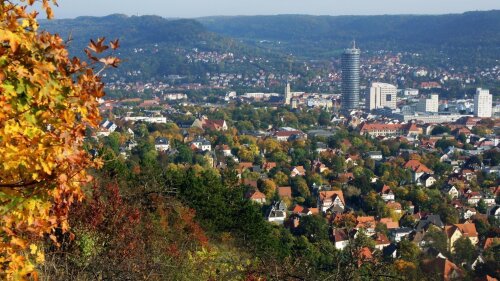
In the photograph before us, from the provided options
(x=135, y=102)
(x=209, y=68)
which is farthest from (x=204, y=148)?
(x=209, y=68)

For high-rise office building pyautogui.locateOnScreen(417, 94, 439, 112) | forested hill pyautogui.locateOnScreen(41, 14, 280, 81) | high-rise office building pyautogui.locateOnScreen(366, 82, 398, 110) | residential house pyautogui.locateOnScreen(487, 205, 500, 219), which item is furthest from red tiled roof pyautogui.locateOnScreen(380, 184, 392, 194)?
forested hill pyautogui.locateOnScreen(41, 14, 280, 81)

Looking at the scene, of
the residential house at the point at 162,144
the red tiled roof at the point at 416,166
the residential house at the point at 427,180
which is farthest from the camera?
the residential house at the point at 162,144

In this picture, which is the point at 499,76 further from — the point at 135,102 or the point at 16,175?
the point at 16,175

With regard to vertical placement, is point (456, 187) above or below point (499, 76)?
above

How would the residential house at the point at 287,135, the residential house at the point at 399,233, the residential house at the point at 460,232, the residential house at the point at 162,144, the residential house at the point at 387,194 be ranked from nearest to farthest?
the residential house at the point at 460,232, the residential house at the point at 399,233, the residential house at the point at 387,194, the residential house at the point at 162,144, the residential house at the point at 287,135

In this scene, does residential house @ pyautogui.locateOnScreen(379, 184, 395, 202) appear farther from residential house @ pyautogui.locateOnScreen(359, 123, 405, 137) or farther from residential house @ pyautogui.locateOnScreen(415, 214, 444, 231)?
residential house @ pyautogui.locateOnScreen(359, 123, 405, 137)

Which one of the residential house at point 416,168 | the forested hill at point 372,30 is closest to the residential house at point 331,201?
the residential house at point 416,168

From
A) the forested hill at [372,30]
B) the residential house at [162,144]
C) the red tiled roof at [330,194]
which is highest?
the red tiled roof at [330,194]

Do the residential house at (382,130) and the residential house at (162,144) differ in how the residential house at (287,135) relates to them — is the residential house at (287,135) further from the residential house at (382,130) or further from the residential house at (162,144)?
the residential house at (162,144)

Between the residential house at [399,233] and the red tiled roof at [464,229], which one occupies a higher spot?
the red tiled roof at [464,229]
